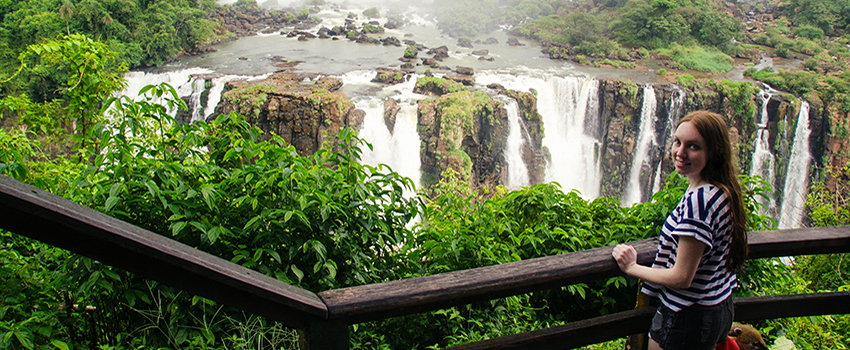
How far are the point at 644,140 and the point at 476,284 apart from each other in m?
13.9

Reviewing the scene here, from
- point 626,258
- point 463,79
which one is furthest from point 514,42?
point 626,258

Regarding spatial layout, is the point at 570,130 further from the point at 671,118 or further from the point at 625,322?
the point at 625,322

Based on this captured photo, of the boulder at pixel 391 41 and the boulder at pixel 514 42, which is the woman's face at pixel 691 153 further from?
the boulder at pixel 514 42

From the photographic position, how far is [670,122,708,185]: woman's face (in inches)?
49.6

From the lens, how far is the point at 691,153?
1270 mm

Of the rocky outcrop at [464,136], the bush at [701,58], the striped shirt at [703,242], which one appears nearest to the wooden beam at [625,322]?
the striped shirt at [703,242]

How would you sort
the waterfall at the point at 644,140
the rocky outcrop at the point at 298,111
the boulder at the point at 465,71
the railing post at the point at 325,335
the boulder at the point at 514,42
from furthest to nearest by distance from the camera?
the boulder at the point at 514,42 < the boulder at the point at 465,71 < the waterfall at the point at 644,140 < the rocky outcrop at the point at 298,111 < the railing post at the point at 325,335

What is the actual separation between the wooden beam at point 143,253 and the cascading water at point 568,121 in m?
13.1

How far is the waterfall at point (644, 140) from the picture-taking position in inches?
534

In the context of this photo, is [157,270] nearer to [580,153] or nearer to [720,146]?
[720,146]

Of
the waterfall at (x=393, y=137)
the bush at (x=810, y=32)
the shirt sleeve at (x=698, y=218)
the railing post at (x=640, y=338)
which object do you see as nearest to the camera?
the shirt sleeve at (x=698, y=218)

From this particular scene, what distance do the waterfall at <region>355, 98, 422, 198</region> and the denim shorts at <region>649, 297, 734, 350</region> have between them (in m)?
10.1

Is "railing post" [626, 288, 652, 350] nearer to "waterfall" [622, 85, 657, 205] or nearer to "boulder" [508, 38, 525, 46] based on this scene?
"waterfall" [622, 85, 657, 205]

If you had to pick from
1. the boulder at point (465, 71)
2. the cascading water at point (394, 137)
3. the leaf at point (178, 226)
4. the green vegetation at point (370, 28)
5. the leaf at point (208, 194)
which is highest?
the green vegetation at point (370, 28)
